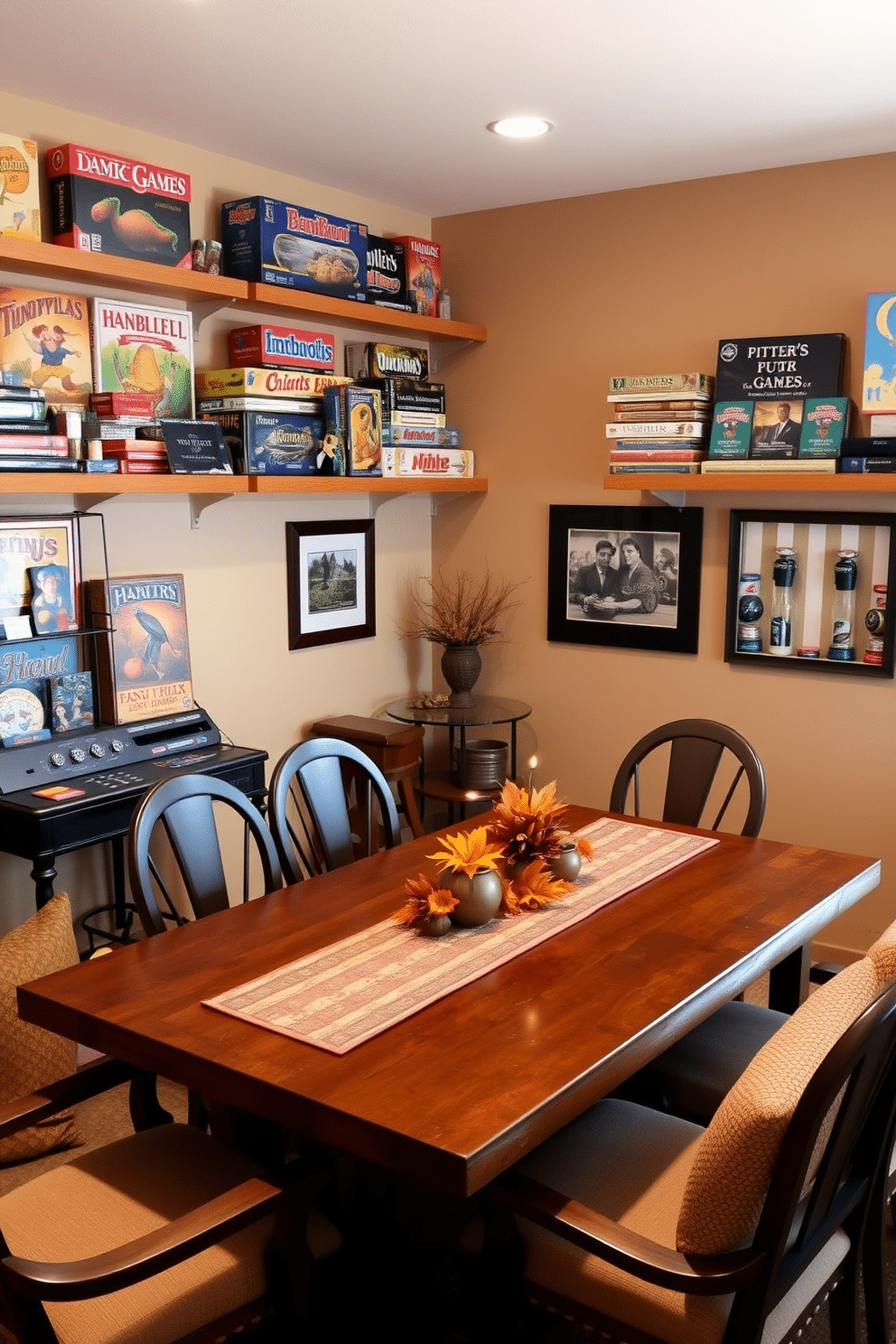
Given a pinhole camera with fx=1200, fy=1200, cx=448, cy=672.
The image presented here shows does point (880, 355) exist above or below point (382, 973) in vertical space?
above

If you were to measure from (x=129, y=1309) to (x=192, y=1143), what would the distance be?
0.37 meters

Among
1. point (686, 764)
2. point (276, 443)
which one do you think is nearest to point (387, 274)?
point (276, 443)

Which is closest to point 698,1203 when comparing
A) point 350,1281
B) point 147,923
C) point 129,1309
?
point 129,1309

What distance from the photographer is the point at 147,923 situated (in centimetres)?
232

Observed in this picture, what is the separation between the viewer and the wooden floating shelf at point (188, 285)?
3041 mm

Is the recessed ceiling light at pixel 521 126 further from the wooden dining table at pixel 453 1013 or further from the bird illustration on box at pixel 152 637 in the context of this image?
the wooden dining table at pixel 453 1013

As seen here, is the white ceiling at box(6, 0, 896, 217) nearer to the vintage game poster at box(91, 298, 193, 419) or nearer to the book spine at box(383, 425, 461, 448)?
the vintage game poster at box(91, 298, 193, 419)

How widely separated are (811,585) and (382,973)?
242 centimetres

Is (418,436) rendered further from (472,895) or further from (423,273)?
(472,895)

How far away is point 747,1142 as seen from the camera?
4.88ft

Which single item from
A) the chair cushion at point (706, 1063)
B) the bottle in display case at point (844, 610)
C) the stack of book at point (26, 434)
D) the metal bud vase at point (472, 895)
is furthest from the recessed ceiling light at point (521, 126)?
the chair cushion at point (706, 1063)

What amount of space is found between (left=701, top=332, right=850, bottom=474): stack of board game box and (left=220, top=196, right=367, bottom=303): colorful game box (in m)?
1.26

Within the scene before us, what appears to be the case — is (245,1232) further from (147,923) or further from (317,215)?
(317,215)

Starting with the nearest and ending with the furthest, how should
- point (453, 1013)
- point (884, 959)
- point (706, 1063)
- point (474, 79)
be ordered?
point (884, 959) → point (453, 1013) → point (706, 1063) → point (474, 79)
